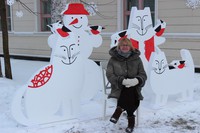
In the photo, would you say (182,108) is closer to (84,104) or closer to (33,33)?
(84,104)

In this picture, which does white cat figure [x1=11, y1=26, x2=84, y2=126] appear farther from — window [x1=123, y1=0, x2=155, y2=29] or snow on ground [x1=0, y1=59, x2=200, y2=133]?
window [x1=123, y1=0, x2=155, y2=29]

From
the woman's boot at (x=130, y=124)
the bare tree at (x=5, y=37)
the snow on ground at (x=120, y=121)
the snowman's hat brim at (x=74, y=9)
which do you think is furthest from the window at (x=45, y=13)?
the woman's boot at (x=130, y=124)

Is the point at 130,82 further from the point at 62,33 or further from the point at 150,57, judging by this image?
the point at 150,57

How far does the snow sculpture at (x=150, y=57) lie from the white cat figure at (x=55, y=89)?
1308mm

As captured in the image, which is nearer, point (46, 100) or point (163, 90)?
point (46, 100)

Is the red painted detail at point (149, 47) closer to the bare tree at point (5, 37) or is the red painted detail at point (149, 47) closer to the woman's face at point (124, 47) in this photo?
the woman's face at point (124, 47)

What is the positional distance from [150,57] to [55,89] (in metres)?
1.90

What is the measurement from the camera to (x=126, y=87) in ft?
14.2

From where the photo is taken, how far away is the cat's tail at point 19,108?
14.5 feet

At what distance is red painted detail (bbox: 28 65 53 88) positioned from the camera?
451 cm

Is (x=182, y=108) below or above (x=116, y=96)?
below

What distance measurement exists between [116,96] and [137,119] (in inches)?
23.3

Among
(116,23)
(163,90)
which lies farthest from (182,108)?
(116,23)

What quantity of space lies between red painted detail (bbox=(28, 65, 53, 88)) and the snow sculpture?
5.41 feet
